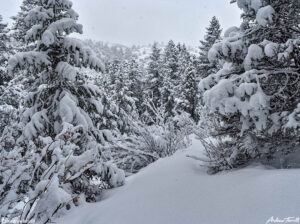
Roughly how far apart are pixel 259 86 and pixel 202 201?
6.02ft

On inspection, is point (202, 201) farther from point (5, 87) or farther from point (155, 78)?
point (155, 78)

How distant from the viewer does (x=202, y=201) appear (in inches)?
117

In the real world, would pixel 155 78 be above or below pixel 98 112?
above

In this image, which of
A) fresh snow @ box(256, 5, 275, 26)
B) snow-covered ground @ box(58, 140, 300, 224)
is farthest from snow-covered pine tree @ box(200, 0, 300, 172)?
snow-covered ground @ box(58, 140, 300, 224)

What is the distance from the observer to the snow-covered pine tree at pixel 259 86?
3.46m

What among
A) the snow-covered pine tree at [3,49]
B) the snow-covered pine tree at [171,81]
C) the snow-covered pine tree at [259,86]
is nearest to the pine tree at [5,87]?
the snow-covered pine tree at [3,49]

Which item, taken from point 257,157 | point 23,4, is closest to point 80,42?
point 257,157

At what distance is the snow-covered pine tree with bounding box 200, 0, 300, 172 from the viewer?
11.4ft

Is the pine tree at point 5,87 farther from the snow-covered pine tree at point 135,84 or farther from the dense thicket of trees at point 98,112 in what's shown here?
the snow-covered pine tree at point 135,84

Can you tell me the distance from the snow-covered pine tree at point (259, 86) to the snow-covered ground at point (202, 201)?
2.15 feet

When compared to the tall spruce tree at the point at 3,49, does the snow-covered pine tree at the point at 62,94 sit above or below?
below

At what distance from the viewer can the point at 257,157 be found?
4301mm

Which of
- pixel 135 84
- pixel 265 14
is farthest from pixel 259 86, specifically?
pixel 135 84

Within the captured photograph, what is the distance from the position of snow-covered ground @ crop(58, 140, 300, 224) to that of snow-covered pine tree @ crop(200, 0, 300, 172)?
65 centimetres
